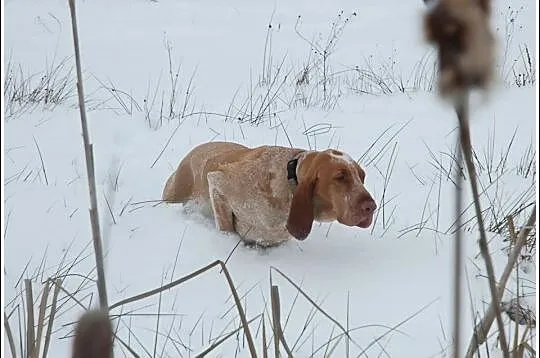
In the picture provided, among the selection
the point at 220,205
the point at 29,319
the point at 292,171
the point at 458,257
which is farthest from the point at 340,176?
the point at 458,257

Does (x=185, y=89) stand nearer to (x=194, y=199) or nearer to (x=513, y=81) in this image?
(x=513, y=81)

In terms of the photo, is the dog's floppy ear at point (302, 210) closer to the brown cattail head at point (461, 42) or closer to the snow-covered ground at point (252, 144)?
the snow-covered ground at point (252, 144)

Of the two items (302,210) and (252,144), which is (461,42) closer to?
(302,210)

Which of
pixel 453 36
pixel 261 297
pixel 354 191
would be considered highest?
pixel 453 36

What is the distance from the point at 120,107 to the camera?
17.1ft

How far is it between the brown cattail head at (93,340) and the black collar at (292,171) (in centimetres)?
231

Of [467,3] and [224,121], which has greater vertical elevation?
[467,3]

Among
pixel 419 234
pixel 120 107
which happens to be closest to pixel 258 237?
pixel 419 234

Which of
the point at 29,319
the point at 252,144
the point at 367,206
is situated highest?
the point at 29,319

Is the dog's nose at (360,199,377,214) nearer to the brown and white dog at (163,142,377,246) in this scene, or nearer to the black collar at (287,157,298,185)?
the brown and white dog at (163,142,377,246)

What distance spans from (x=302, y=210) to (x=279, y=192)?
0.18 meters

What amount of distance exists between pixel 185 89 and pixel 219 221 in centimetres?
332

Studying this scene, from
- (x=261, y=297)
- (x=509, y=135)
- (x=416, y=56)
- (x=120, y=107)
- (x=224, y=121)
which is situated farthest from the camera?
(x=416, y=56)

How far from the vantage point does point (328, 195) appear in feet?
8.30
